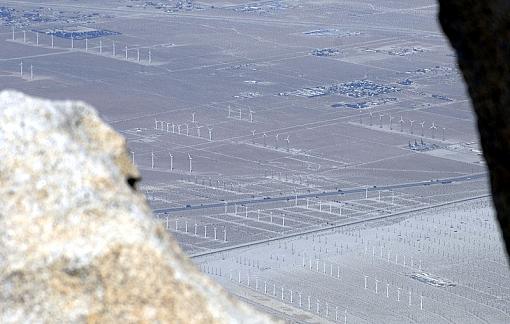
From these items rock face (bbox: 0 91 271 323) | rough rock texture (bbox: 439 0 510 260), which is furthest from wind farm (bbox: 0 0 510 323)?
rock face (bbox: 0 91 271 323)

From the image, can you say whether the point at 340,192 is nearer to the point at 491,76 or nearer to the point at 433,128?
the point at 433,128

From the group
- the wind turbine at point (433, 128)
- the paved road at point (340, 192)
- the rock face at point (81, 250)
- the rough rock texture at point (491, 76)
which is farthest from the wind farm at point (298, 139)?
the rock face at point (81, 250)

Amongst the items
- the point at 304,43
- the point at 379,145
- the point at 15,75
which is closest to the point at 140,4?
the point at 304,43

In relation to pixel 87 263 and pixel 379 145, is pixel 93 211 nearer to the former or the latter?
pixel 87 263

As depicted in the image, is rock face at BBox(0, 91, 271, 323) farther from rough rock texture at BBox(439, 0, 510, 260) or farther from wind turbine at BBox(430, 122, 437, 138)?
wind turbine at BBox(430, 122, 437, 138)

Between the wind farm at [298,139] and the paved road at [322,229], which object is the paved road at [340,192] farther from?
the paved road at [322,229]

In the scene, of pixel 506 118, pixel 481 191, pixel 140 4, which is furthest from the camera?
pixel 140 4

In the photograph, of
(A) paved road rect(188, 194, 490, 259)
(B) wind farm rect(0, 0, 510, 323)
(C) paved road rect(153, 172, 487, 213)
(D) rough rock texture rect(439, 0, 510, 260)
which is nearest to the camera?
(D) rough rock texture rect(439, 0, 510, 260)
